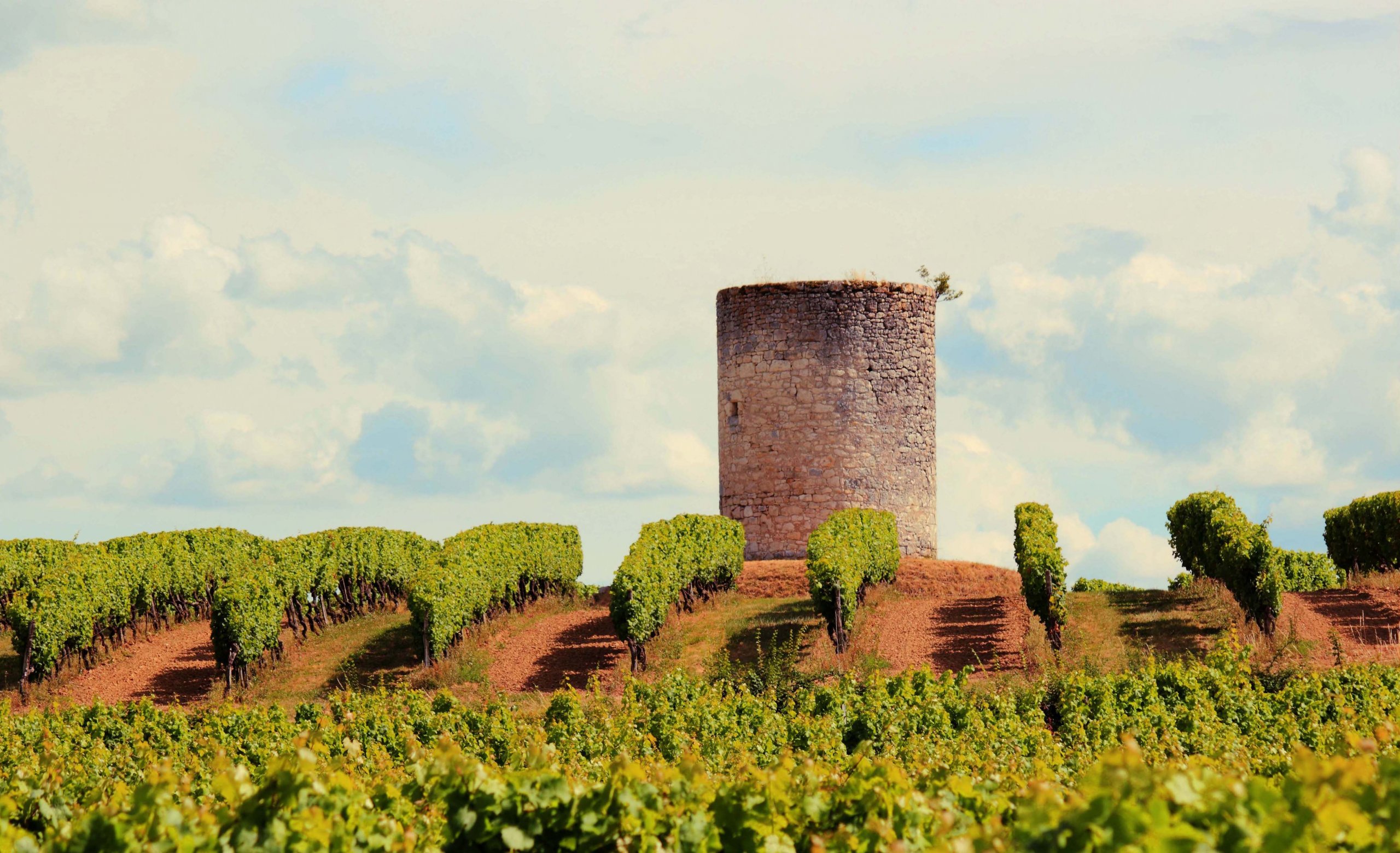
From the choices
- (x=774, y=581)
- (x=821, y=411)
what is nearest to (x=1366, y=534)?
(x=821, y=411)

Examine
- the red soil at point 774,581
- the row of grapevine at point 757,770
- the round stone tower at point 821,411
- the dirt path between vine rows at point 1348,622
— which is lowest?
the row of grapevine at point 757,770

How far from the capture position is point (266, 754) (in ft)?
50.5

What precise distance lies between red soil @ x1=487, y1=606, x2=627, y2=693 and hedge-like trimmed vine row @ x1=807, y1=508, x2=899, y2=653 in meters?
3.66

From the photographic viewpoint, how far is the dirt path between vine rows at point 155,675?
73.0ft

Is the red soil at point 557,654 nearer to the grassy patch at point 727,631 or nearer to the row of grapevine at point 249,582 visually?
the grassy patch at point 727,631

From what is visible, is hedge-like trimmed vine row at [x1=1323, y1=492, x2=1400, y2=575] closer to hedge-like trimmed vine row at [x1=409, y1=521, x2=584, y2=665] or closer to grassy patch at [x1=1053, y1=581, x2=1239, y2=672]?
grassy patch at [x1=1053, y1=581, x2=1239, y2=672]

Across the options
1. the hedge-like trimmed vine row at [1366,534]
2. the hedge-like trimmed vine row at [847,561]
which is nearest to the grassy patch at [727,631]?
the hedge-like trimmed vine row at [847,561]

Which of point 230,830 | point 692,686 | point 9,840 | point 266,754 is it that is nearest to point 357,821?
point 230,830

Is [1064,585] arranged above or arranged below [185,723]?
above

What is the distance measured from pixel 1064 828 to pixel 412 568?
89.2ft

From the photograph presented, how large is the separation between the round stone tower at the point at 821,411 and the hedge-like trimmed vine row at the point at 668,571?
4.55 ft

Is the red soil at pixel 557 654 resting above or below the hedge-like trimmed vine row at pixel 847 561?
below

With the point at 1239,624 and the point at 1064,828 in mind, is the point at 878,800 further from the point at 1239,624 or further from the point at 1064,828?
the point at 1239,624

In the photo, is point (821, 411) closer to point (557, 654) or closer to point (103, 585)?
point (557, 654)
